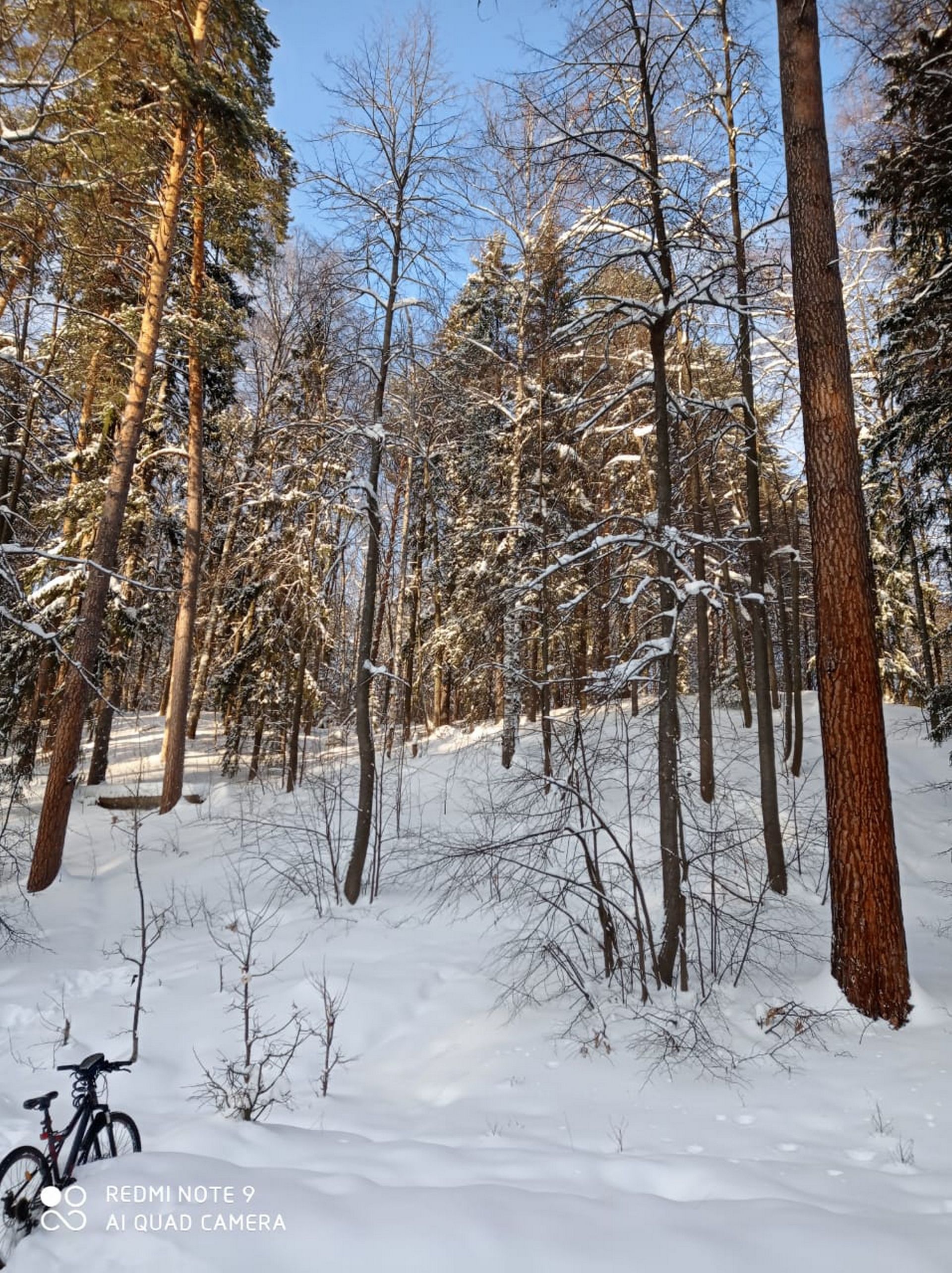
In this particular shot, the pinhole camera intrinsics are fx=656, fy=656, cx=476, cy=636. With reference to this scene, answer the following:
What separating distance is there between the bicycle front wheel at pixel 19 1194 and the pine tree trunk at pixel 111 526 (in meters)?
6.92

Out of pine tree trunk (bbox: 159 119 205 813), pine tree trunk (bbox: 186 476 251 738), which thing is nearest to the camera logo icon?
pine tree trunk (bbox: 159 119 205 813)

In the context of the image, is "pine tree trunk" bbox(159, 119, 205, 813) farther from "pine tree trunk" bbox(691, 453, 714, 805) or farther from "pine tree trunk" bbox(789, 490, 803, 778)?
"pine tree trunk" bbox(789, 490, 803, 778)

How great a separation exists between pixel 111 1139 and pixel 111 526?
28.3 ft

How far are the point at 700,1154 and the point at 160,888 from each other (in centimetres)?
851

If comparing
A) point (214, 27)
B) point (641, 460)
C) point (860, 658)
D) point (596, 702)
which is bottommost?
point (596, 702)

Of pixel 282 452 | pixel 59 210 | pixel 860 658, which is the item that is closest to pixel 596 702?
pixel 860 658

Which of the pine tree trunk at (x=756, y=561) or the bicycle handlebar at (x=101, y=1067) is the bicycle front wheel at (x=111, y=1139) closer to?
the bicycle handlebar at (x=101, y=1067)

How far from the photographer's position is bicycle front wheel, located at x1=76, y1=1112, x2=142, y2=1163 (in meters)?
3.52

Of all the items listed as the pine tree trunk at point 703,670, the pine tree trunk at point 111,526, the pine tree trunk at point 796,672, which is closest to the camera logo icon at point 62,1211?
the pine tree trunk at point 111,526

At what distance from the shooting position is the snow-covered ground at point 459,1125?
262cm

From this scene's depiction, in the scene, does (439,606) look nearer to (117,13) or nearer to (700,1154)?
(117,13)

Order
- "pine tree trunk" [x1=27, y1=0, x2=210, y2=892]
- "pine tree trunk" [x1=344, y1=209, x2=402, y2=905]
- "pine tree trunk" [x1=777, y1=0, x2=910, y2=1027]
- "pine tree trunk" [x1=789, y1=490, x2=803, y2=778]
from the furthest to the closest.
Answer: "pine tree trunk" [x1=789, y1=490, x2=803, y2=778] < "pine tree trunk" [x1=27, y1=0, x2=210, y2=892] < "pine tree trunk" [x1=344, y1=209, x2=402, y2=905] < "pine tree trunk" [x1=777, y1=0, x2=910, y2=1027]

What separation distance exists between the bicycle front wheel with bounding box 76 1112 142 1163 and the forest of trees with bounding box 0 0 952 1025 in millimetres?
3616

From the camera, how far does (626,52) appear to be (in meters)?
6.25
